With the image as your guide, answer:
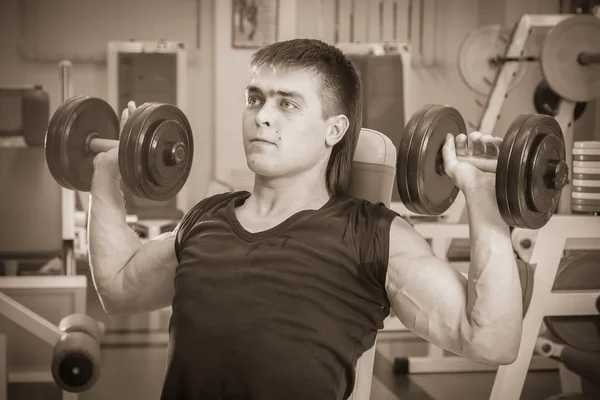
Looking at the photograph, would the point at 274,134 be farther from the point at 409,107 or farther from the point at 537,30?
the point at 537,30

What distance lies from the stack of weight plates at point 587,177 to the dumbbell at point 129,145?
55.3 inches

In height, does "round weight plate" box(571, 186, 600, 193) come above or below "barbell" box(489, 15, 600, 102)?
below

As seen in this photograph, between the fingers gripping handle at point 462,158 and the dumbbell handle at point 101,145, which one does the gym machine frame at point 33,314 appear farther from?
the fingers gripping handle at point 462,158

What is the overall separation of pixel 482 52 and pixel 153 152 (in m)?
3.00

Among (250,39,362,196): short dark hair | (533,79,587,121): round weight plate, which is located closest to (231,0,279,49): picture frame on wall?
(533,79,587,121): round weight plate

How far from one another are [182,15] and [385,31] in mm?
1510

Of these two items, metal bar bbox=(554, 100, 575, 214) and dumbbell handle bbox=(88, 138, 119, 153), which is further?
metal bar bbox=(554, 100, 575, 214)

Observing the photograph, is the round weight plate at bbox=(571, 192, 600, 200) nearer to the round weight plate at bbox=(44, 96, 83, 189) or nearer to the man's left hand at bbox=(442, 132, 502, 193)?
the man's left hand at bbox=(442, 132, 502, 193)

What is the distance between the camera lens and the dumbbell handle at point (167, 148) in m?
1.59

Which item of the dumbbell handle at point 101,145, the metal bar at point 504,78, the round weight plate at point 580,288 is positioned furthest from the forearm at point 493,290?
the metal bar at point 504,78

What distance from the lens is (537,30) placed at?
5.39 metres

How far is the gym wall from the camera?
534 centimetres

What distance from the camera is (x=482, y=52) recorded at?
413cm

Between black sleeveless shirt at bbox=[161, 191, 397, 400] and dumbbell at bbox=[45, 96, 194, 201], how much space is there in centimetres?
24
